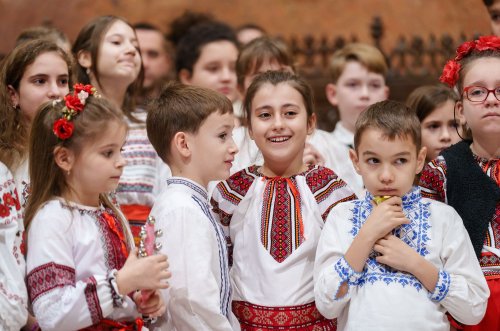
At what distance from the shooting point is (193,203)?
284 cm

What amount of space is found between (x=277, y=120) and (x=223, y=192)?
1.19 ft

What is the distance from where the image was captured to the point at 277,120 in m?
3.09

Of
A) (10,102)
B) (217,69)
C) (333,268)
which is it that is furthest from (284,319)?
(217,69)

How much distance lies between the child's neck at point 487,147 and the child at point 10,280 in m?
1.75

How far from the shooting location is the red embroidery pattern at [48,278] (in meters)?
2.48

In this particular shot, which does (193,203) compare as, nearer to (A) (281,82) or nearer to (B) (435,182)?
(A) (281,82)

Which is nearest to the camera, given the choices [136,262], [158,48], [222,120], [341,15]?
[136,262]

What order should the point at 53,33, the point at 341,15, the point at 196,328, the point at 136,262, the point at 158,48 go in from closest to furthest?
1. the point at 136,262
2. the point at 196,328
3. the point at 53,33
4. the point at 158,48
5. the point at 341,15

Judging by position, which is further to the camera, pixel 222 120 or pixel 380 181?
pixel 222 120

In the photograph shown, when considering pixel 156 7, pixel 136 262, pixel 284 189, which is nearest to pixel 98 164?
pixel 136 262

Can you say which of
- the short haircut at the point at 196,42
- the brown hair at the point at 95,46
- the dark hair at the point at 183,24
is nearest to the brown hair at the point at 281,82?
the brown hair at the point at 95,46

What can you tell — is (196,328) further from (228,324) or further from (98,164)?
(98,164)

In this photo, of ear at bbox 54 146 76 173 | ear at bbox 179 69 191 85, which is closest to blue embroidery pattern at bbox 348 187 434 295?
ear at bbox 54 146 76 173

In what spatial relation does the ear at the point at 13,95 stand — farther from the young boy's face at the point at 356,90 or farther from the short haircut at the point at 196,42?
the young boy's face at the point at 356,90
